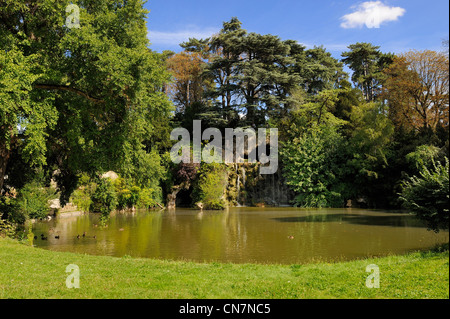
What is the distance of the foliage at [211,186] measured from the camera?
3069 centimetres

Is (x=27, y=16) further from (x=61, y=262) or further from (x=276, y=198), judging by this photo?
(x=276, y=198)

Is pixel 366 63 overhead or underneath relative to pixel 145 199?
overhead

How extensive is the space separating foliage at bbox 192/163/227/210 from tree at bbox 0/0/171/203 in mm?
16782

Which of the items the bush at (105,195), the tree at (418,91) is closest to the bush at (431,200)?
the bush at (105,195)

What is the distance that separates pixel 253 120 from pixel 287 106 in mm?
3722

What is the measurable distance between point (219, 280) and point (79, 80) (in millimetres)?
8521

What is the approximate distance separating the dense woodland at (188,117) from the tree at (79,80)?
47 mm

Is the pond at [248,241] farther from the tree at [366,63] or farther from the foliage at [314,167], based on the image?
the tree at [366,63]

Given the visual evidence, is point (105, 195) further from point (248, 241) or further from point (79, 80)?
point (248, 241)

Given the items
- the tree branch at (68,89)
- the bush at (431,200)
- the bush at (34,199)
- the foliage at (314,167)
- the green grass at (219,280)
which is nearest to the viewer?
the green grass at (219,280)

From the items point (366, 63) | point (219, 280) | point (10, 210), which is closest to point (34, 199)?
point (10, 210)

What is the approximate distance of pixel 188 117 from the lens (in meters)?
37.7
